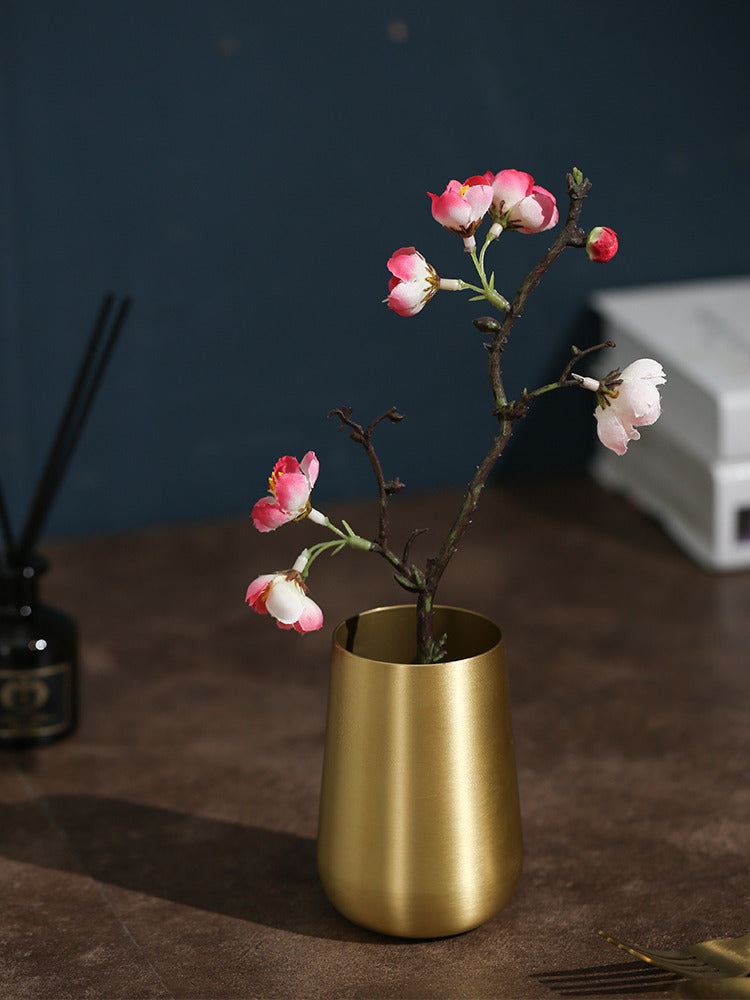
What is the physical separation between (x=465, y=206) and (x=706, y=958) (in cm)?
52

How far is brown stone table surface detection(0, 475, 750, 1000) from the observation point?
1.04m

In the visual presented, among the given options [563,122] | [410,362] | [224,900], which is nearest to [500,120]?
[563,122]

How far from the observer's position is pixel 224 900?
113cm

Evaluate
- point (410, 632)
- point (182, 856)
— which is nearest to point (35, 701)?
point (182, 856)

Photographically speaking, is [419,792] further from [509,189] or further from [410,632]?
[509,189]

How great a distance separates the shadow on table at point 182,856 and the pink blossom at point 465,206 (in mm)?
511

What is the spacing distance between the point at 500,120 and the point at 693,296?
0.39 m

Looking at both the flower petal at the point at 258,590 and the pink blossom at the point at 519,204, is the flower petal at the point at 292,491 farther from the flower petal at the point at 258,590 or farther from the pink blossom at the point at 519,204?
the pink blossom at the point at 519,204

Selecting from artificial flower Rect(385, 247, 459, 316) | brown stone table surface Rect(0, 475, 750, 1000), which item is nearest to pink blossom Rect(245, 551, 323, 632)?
artificial flower Rect(385, 247, 459, 316)

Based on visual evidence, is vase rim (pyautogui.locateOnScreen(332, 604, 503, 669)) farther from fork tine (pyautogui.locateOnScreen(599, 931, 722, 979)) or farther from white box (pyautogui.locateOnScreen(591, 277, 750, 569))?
white box (pyautogui.locateOnScreen(591, 277, 750, 569))

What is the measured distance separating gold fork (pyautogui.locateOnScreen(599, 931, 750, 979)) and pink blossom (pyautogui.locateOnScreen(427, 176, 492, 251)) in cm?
48

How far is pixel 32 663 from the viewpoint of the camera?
1354 mm

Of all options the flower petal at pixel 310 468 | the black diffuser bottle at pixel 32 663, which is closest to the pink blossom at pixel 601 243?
the flower petal at pixel 310 468

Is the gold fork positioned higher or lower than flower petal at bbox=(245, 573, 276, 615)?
lower
